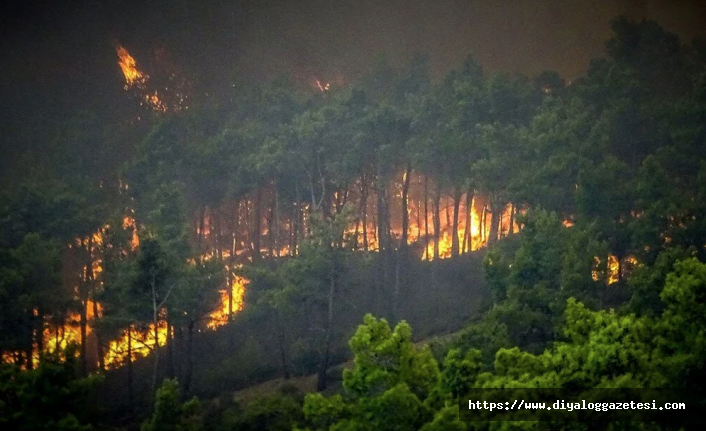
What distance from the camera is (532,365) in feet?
45.9

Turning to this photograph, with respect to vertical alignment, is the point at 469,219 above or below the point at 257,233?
above

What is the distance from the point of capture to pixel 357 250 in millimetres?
38031

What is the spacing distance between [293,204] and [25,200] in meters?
18.0

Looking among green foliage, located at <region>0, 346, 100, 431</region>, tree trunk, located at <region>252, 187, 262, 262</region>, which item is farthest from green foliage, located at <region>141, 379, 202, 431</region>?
tree trunk, located at <region>252, 187, 262, 262</region>

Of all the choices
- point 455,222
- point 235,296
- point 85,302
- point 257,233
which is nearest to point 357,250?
point 455,222

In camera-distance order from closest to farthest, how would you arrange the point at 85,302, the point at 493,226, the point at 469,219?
1. the point at 85,302
2. the point at 493,226
3. the point at 469,219

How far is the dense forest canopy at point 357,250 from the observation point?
556 inches

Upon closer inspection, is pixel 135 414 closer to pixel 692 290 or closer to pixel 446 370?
pixel 446 370

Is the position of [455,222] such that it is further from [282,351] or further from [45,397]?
[45,397]

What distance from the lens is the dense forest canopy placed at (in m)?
14.1

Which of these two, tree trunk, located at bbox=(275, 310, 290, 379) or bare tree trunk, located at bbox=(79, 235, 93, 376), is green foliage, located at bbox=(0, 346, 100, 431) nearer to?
tree trunk, located at bbox=(275, 310, 290, 379)

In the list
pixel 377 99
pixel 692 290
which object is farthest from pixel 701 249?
pixel 377 99

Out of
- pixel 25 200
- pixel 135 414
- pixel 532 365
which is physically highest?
pixel 25 200

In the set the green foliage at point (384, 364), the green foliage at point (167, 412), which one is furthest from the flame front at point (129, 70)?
the green foliage at point (384, 364)
